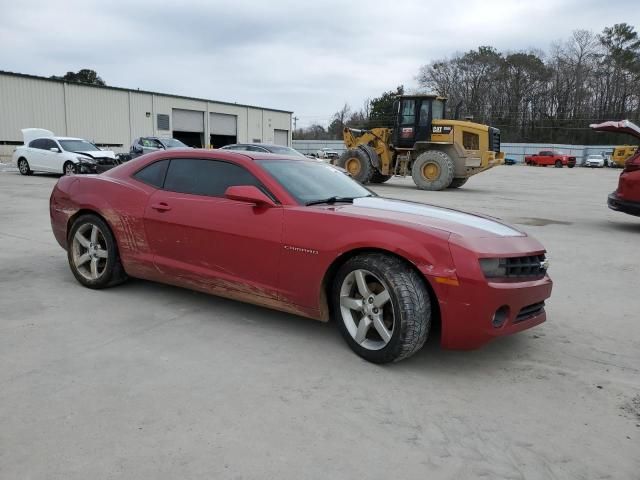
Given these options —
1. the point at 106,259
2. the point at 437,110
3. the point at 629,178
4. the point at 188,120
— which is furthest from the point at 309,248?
the point at 188,120

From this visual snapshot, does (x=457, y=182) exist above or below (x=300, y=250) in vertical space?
below

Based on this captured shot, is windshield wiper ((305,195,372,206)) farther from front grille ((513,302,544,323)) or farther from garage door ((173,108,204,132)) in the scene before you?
garage door ((173,108,204,132))

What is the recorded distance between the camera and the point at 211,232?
4.17 m

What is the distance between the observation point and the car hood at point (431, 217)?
354cm

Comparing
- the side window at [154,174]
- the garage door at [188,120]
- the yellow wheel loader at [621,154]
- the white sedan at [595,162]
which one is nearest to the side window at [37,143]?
the side window at [154,174]

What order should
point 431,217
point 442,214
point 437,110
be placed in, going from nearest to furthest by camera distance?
1. point 431,217
2. point 442,214
3. point 437,110

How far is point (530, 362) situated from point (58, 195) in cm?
459

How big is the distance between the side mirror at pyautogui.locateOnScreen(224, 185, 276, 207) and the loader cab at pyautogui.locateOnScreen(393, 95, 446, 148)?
15.2 m

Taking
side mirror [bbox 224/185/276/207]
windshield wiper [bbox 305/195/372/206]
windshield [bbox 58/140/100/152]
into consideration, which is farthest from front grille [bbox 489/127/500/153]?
side mirror [bbox 224/185/276/207]

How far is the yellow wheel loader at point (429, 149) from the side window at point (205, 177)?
45.8 feet

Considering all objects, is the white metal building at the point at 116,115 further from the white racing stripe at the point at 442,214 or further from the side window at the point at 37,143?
the white racing stripe at the point at 442,214

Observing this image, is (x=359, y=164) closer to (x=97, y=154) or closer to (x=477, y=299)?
(x=97, y=154)

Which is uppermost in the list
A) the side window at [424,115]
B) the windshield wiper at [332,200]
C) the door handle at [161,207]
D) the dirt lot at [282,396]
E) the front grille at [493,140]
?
the side window at [424,115]

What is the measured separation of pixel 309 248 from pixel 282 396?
1.08m
